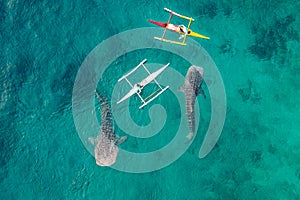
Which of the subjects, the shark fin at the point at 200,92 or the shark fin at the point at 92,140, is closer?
the shark fin at the point at 92,140

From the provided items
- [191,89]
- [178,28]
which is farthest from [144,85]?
[178,28]

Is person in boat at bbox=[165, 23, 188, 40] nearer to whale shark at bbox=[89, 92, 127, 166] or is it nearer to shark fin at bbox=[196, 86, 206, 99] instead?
shark fin at bbox=[196, 86, 206, 99]

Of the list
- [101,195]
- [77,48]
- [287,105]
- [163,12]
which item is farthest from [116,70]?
[287,105]

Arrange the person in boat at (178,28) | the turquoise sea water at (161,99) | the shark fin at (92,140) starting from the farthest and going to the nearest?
the shark fin at (92,140) → the turquoise sea water at (161,99) → the person in boat at (178,28)

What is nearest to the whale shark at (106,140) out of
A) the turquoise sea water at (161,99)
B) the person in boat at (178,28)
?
the turquoise sea water at (161,99)

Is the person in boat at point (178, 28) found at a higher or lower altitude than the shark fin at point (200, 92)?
higher

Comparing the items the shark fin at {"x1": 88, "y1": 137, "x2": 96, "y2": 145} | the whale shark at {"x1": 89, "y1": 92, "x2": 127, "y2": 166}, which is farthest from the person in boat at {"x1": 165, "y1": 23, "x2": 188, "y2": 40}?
the shark fin at {"x1": 88, "y1": 137, "x2": 96, "y2": 145}

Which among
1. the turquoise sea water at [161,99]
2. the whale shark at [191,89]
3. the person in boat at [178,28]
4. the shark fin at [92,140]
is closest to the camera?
the person in boat at [178,28]

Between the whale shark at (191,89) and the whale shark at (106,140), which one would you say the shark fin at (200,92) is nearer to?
the whale shark at (191,89)

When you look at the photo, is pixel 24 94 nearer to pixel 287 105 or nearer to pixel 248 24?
pixel 248 24
